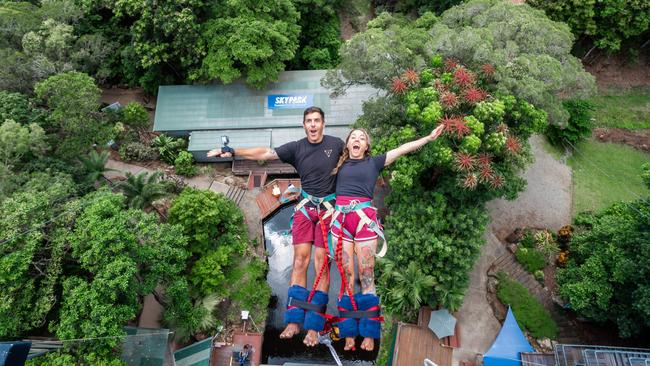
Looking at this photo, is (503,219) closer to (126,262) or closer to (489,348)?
(489,348)

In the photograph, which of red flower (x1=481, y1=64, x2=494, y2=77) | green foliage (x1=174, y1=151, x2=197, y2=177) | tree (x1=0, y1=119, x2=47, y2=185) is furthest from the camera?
green foliage (x1=174, y1=151, x2=197, y2=177)

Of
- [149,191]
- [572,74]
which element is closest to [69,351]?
[149,191]

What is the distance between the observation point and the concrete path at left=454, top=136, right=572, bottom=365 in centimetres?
1586

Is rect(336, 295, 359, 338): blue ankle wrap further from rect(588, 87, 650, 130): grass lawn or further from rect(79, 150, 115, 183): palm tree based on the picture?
rect(588, 87, 650, 130): grass lawn

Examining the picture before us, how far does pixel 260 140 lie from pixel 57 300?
11.4 meters

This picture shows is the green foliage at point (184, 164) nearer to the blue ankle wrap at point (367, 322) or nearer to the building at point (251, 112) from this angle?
the building at point (251, 112)

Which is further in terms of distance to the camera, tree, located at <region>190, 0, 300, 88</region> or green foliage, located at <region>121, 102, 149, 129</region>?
green foliage, located at <region>121, 102, 149, 129</region>

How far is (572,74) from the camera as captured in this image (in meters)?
14.7

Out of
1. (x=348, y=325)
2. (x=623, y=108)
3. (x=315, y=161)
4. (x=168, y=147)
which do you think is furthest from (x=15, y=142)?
(x=623, y=108)

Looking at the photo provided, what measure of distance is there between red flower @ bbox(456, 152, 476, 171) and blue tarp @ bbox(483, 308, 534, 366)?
7.68 m

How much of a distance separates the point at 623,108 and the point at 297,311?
26010 millimetres

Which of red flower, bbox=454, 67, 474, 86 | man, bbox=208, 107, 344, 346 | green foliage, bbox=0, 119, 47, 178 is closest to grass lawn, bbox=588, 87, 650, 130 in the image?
red flower, bbox=454, 67, 474, 86

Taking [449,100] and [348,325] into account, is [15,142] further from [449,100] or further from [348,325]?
[449,100]

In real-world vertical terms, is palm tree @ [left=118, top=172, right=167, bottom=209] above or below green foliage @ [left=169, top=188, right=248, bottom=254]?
above
